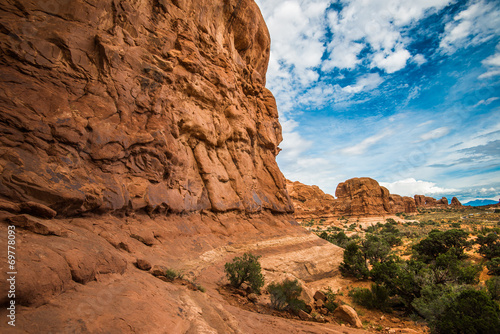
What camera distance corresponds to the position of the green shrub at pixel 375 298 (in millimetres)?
Answer: 12742

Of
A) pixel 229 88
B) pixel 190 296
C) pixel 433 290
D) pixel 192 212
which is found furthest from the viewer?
pixel 229 88

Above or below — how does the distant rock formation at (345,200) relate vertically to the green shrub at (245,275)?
above

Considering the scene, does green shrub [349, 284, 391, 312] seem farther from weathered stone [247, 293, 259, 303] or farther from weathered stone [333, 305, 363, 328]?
weathered stone [247, 293, 259, 303]

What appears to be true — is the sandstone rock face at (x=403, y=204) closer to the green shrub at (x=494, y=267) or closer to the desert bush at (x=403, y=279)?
the green shrub at (x=494, y=267)

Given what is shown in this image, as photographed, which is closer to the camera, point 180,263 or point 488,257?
point 180,263

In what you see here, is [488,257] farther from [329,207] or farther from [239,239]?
[329,207]

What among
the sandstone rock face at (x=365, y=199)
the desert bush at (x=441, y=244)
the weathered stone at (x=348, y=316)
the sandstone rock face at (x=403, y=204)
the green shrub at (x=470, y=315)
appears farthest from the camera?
the sandstone rock face at (x=403, y=204)

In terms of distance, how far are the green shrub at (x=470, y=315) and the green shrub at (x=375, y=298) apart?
12.2 ft

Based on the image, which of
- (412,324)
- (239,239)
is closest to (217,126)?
(239,239)

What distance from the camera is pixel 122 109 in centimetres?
1093

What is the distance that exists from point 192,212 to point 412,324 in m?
12.6

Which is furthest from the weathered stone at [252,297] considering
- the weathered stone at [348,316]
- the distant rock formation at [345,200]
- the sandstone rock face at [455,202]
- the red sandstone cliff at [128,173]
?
the sandstone rock face at [455,202]

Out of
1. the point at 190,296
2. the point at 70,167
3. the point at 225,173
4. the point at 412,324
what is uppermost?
the point at 225,173

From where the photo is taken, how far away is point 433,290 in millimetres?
11773
